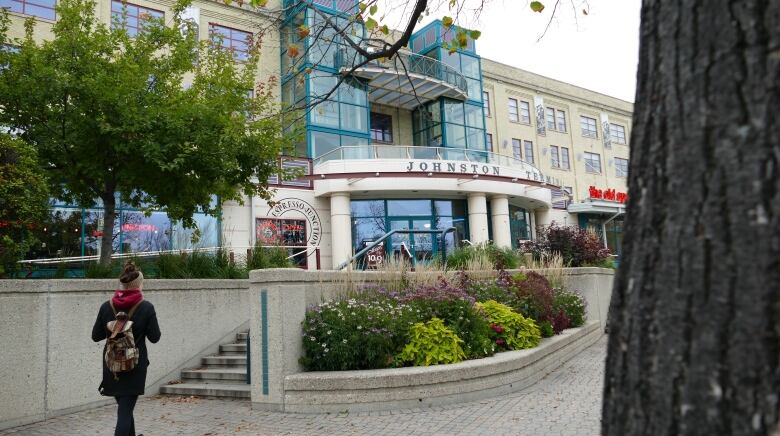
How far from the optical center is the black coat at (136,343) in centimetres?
511

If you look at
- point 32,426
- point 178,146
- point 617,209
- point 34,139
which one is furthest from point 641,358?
point 617,209

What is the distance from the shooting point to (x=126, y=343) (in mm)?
5113

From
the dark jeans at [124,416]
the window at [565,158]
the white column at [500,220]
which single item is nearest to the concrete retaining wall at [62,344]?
the dark jeans at [124,416]

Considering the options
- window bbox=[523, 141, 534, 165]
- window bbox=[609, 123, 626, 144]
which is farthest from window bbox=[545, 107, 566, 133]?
window bbox=[609, 123, 626, 144]

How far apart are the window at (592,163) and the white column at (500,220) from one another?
55.7 feet

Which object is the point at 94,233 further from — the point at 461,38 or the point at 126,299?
the point at 461,38

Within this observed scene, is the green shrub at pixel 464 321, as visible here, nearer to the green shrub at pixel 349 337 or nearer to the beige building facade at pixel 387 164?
the green shrub at pixel 349 337

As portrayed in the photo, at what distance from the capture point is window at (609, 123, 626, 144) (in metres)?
43.4

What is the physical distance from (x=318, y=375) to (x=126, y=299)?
8.27ft

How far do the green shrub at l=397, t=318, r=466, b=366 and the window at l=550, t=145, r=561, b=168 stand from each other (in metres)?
32.5

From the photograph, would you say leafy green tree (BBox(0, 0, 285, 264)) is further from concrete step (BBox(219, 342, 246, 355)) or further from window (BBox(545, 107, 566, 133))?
window (BBox(545, 107, 566, 133))

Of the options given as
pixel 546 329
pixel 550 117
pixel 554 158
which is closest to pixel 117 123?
pixel 546 329

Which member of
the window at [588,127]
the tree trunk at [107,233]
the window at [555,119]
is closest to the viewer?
the tree trunk at [107,233]

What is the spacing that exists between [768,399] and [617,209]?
122 ft
